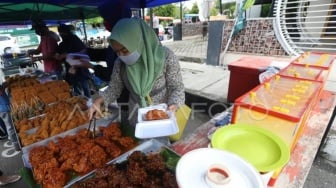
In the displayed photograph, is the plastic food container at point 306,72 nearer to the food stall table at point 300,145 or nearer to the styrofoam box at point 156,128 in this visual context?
the food stall table at point 300,145

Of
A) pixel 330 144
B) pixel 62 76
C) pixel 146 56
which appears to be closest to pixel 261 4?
pixel 330 144

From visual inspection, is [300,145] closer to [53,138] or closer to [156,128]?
[156,128]

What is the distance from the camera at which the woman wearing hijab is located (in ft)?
4.34

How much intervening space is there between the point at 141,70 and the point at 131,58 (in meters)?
0.12

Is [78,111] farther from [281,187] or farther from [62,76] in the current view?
[62,76]

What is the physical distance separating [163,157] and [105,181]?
29 centimetres

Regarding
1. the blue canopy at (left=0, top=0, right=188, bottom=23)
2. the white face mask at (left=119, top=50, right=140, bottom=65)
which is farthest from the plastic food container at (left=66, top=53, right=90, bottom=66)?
the white face mask at (left=119, top=50, right=140, bottom=65)

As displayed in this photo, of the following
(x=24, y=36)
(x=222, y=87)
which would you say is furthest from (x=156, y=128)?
(x=24, y=36)

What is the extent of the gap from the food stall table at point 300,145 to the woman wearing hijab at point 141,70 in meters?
0.25

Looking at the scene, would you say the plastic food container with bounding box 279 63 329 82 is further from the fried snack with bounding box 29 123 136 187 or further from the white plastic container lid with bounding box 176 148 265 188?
the fried snack with bounding box 29 123 136 187

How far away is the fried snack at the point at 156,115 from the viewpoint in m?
1.11

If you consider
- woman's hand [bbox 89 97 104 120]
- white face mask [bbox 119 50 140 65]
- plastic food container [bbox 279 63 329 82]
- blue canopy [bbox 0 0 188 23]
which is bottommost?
woman's hand [bbox 89 97 104 120]

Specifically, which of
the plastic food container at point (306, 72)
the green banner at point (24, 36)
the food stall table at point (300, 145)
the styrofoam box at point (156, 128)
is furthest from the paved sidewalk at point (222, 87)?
the green banner at point (24, 36)

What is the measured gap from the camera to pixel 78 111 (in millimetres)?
1893
